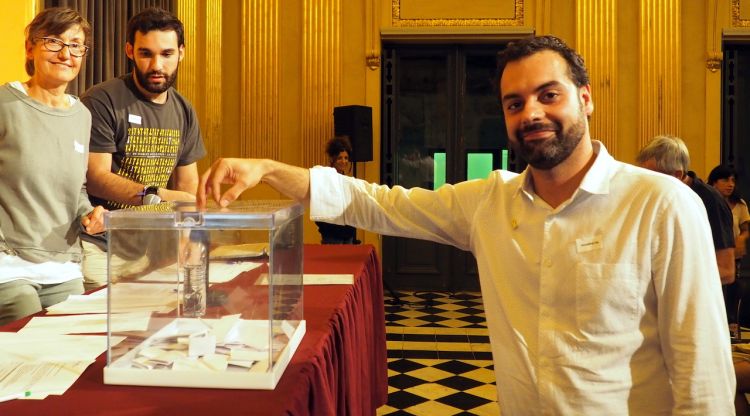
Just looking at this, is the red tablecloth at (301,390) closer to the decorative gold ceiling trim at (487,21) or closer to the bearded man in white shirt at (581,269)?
the bearded man in white shirt at (581,269)

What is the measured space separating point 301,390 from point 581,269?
682 millimetres

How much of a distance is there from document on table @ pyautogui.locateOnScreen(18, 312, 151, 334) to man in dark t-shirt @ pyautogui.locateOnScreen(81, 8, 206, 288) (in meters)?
0.90

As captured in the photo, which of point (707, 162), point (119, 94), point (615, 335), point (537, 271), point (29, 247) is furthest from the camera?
point (707, 162)

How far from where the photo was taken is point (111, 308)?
1.60 m

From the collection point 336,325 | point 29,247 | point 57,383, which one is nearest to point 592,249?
point 336,325

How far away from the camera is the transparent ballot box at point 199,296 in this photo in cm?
152

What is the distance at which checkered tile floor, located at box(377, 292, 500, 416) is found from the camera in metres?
4.48

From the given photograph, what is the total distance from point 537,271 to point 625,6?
710 centimetres

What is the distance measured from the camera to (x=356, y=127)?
7.64m

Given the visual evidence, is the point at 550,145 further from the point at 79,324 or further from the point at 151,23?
the point at 151,23

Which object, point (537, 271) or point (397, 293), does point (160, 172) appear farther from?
point (397, 293)

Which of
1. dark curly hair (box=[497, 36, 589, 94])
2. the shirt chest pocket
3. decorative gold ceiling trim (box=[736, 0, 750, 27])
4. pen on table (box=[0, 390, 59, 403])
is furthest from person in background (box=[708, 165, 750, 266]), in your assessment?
pen on table (box=[0, 390, 59, 403])

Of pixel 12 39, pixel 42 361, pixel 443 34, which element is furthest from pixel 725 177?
pixel 42 361

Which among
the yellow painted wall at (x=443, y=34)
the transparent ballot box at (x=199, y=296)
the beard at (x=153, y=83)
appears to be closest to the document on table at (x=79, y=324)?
the transparent ballot box at (x=199, y=296)
